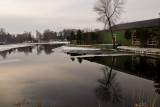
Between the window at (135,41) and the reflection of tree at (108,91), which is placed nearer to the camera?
the reflection of tree at (108,91)

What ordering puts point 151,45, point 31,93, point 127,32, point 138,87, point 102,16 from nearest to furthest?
point 31,93
point 138,87
point 151,45
point 127,32
point 102,16

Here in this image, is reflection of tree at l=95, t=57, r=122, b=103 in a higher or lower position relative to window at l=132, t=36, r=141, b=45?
lower

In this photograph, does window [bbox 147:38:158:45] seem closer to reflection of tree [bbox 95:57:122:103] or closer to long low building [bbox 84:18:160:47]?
long low building [bbox 84:18:160:47]

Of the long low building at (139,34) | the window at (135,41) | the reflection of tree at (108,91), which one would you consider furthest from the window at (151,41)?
the reflection of tree at (108,91)

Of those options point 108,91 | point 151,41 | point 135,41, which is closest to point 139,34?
point 151,41

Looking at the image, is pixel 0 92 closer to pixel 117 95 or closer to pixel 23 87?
pixel 23 87

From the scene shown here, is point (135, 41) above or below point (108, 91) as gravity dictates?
above

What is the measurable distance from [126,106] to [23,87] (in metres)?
4.87

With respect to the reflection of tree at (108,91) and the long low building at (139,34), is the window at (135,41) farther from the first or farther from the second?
the reflection of tree at (108,91)

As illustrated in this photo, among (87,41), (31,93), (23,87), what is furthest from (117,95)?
(87,41)

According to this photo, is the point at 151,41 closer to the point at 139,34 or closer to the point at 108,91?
the point at 139,34

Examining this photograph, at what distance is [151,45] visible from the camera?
21922 mm

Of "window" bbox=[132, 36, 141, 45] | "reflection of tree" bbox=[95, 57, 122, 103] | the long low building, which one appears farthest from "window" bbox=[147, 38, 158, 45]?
"reflection of tree" bbox=[95, 57, 122, 103]

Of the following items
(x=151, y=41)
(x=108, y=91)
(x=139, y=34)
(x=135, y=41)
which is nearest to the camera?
(x=108, y=91)
